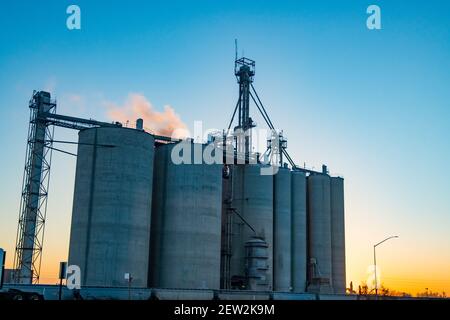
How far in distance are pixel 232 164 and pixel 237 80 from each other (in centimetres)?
1849

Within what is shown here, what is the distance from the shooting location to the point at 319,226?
291 ft

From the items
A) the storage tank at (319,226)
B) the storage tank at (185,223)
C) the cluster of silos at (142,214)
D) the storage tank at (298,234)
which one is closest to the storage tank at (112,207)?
the cluster of silos at (142,214)

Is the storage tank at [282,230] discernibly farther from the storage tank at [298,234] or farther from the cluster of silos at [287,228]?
the storage tank at [298,234]

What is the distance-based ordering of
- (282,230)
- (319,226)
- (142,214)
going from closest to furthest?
(142,214) → (282,230) → (319,226)

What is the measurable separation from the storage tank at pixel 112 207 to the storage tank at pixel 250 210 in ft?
55.3

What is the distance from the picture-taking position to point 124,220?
60250 millimetres

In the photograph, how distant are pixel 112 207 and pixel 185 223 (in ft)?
31.2

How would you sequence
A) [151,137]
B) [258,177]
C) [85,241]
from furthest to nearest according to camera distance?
[258,177]
[151,137]
[85,241]

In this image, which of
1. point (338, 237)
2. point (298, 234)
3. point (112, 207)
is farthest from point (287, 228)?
point (112, 207)

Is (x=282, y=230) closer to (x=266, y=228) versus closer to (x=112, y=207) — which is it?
(x=266, y=228)

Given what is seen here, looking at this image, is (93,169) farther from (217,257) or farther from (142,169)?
(217,257)
